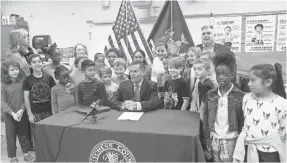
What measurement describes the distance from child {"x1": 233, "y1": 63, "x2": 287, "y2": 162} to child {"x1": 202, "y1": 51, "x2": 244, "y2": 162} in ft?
0.21

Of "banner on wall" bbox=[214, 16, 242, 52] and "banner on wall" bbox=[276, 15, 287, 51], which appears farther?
"banner on wall" bbox=[214, 16, 242, 52]

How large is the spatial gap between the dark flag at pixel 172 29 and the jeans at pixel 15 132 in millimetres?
2398

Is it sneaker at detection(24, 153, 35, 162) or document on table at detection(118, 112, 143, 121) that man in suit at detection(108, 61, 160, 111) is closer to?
document on table at detection(118, 112, 143, 121)

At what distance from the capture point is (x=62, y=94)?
2529 mm

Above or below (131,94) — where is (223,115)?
below

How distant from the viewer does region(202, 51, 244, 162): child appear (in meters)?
1.78

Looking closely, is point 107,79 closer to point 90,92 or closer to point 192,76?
point 90,92

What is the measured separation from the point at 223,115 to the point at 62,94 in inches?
66.3

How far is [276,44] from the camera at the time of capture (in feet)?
13.4

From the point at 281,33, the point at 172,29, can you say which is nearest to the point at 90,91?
the point at 172,29

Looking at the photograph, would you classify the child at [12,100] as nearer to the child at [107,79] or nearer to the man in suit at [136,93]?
the child at [107,79]

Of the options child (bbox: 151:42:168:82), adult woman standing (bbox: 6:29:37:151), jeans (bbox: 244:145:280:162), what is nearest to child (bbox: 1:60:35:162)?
adult woman standing (bbox: 6:29:37:151)

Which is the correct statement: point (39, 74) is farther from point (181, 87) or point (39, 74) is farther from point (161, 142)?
point (161, 142)

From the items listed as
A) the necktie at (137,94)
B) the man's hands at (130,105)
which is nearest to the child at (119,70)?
the necktie at (137,94)
